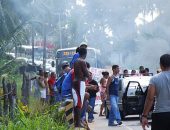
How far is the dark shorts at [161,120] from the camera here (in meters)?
7.20

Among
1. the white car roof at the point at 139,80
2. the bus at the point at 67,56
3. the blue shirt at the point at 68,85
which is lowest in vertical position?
the blue shirt at the point at 68,85

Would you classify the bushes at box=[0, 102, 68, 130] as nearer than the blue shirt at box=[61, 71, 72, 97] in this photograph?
Yes

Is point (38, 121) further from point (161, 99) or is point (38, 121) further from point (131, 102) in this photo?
point (131, 102)

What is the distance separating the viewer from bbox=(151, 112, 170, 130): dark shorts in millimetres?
7195

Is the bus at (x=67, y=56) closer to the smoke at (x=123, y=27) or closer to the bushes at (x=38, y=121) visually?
the smoke at (x=123, y=27)

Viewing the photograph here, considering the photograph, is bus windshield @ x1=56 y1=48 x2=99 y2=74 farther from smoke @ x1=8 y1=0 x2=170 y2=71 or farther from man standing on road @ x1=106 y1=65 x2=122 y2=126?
man standing on road @ x1=106 y1=65 x2=122 y2=126

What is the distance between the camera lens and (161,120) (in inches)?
284

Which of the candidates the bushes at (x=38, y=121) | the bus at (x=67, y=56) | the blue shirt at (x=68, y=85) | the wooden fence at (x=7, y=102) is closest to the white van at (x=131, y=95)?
the blue shirt at (x=68, y=85)

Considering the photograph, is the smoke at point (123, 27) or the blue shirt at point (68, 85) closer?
the blue shirt at point (68, 85)

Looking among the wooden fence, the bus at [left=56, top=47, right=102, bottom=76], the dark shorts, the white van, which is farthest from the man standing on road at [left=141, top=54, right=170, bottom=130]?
the bus at [left=56, top=47, right=102, bottom=76]

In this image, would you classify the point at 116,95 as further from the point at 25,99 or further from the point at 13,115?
the point at 13,115

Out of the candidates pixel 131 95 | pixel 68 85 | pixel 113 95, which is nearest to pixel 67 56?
pixel 131 95

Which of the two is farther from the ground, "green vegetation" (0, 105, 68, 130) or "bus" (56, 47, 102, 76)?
"bus" (56, 47, 102, 76)

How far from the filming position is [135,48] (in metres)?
43.3
